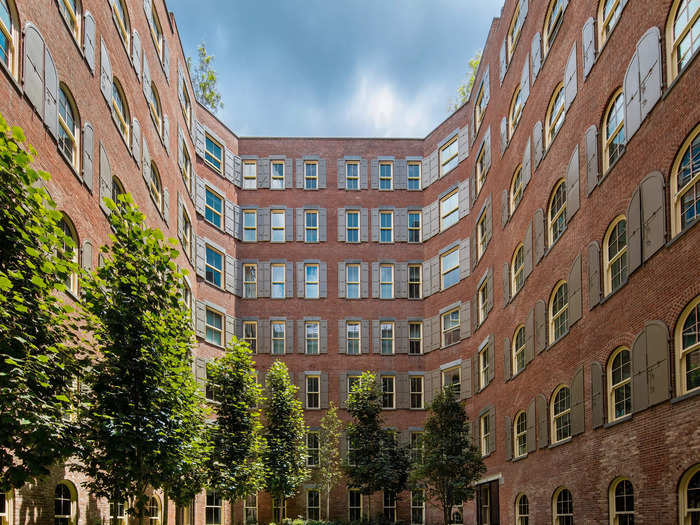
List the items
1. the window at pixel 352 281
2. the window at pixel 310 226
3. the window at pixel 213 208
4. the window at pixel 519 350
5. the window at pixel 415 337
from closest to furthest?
the window at pixel 519 350, the window at pixel 213 208, the window at pixel 415 337, the window at pixel 352 281, the window at pixel 310 226

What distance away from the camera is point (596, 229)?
52.8ft

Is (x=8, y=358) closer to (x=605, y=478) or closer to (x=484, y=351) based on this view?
(x=605, y=478)

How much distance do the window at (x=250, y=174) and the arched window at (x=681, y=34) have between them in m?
30.8

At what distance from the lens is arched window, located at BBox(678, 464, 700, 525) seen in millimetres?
10891

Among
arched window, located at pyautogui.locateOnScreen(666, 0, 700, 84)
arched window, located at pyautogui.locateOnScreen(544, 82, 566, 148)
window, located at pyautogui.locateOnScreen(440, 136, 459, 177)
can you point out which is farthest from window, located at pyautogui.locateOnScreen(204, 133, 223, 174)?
arched window, located at pyautogui.locateOnScreen(666, 0, 700, 84)

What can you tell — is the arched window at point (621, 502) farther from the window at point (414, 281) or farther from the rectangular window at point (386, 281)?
the rectangular window at point (386, 281)

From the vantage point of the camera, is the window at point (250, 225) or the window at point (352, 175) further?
the window at point (352, 175)

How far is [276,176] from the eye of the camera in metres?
40.9

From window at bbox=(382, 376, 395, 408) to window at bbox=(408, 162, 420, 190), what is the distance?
40.6ft

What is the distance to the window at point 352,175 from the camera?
41062 millimetres

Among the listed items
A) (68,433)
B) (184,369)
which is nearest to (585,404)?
(184,369)

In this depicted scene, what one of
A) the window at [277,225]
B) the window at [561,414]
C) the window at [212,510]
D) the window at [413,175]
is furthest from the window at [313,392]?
the window at [561,414]

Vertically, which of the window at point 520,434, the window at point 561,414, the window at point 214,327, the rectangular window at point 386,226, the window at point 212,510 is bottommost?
the window at point 212,510

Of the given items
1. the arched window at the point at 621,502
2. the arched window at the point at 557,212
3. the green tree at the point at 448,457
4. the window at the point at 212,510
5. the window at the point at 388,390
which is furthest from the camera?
the window at the point at 388,390
